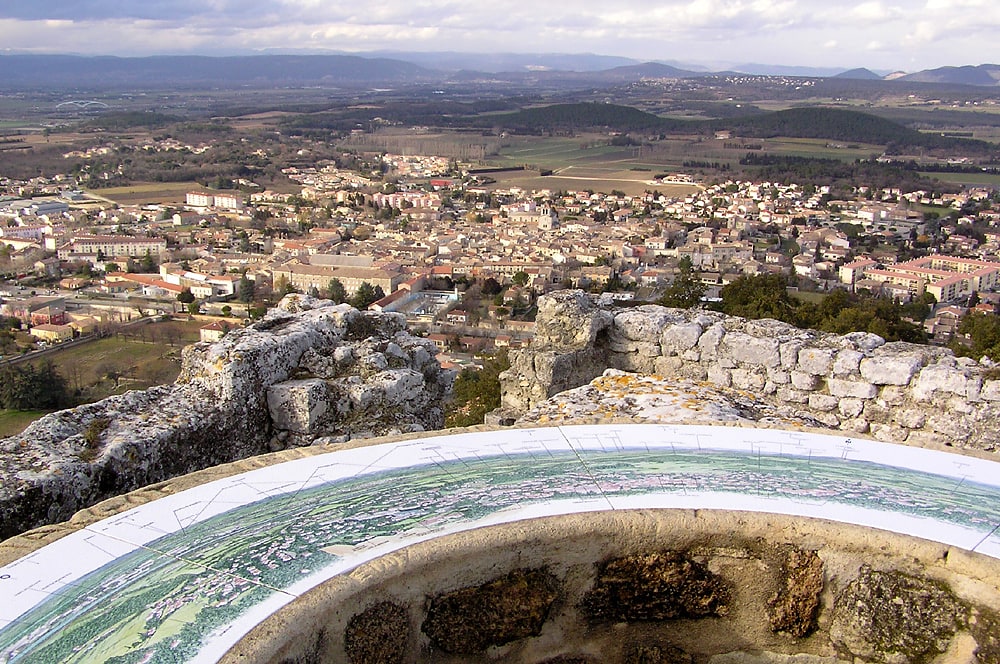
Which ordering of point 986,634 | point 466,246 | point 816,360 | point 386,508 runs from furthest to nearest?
1. point 466,246
2. point 816,360
3. point 386,508
4. point 986,634

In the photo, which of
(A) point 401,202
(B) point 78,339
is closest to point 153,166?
(A) point 401,202

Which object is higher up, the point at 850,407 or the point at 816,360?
the point at 816,360

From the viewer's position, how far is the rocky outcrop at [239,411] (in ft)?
16.7

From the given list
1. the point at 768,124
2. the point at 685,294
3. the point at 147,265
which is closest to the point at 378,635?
the point at 685,294

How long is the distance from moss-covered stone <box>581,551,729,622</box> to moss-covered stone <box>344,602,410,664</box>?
3.48ft

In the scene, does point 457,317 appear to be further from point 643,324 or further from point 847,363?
point 847,363

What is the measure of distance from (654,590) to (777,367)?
131 inches

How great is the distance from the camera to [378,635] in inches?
166

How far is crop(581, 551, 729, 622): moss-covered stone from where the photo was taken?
480cm

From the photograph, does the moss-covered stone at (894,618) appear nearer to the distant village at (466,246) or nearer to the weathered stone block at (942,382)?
the weathered stone block at (942,382)

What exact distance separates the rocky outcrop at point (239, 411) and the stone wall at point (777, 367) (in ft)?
3.67

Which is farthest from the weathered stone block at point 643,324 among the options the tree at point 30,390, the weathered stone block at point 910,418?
the tree at point 30,390

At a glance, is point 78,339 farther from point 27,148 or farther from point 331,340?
point 27,148

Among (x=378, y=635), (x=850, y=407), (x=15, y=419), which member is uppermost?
(x=378, y=635)
